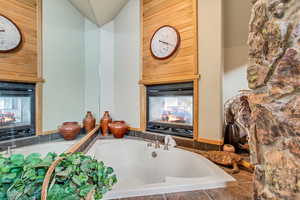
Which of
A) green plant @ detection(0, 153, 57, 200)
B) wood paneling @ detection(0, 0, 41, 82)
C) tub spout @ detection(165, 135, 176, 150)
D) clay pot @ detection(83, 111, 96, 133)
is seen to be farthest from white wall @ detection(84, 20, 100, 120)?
green plant @ detection(0, 153, 57, 200)

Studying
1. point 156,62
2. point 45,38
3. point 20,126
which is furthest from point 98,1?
point 20,126

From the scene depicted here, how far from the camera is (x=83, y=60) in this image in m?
1.96

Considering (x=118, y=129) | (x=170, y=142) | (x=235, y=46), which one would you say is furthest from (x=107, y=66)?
(x=235, y=46)

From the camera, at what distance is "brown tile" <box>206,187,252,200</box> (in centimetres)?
81

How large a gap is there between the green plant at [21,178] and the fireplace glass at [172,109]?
1.62 meters

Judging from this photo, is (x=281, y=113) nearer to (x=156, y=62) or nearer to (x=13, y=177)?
(x=13, y=177)

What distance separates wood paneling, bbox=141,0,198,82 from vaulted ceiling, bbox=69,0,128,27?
530 mm

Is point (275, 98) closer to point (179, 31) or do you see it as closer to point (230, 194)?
point (230, 194)

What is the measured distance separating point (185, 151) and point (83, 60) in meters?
1.88

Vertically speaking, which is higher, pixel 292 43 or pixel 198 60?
pixel 198 60

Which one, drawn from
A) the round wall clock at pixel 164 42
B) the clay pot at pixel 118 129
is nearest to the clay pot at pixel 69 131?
the clay pot at pixel 118 129

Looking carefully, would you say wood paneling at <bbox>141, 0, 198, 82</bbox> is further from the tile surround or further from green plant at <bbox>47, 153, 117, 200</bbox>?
green plant at <bbox>47, 153, 117, 200</bbox>

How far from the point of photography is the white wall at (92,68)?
2.06 metres

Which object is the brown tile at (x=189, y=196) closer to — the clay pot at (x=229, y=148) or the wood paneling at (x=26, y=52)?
the clay pot at (x=229, y=148)
